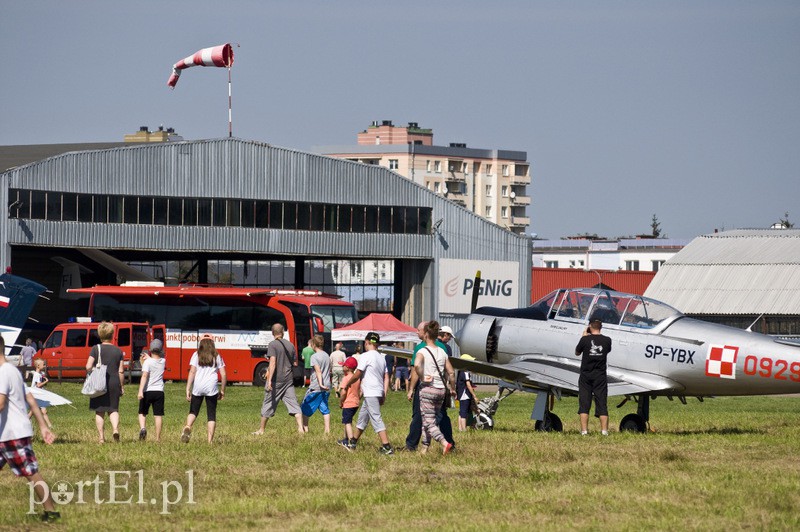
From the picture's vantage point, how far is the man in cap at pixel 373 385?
15891 mm

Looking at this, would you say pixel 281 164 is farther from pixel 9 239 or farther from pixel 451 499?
pixel 451 499

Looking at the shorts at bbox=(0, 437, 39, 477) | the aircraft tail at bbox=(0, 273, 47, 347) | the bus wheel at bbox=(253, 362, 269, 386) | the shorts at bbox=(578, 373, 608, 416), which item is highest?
the aircraft tail at bbox=(0, 273, 47, 347)

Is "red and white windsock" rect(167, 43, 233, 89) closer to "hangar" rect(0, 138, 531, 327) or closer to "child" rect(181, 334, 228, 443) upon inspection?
"hangar" rect(0, 138, 531, 327)

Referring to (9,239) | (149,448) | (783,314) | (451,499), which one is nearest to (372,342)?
(149,448)

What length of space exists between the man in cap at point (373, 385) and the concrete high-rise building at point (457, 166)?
447 ft

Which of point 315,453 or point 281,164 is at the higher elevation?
point 281,164

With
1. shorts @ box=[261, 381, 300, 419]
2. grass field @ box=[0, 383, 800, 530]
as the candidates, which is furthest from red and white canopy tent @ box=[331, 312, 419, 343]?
grass field @ box=[0, 383, 800, 530]

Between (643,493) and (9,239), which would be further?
(9,239)

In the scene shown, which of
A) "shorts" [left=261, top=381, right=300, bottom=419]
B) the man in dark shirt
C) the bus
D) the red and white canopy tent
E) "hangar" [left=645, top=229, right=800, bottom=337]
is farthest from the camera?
"hangar" [left=645, top=229, right=800, bottom=337]

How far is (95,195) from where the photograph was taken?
49750mm

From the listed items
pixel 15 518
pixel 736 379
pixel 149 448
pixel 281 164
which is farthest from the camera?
pixel 281 164

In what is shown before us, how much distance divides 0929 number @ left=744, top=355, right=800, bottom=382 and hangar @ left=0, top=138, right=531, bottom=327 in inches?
1398

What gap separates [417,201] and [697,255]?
22565 mm
